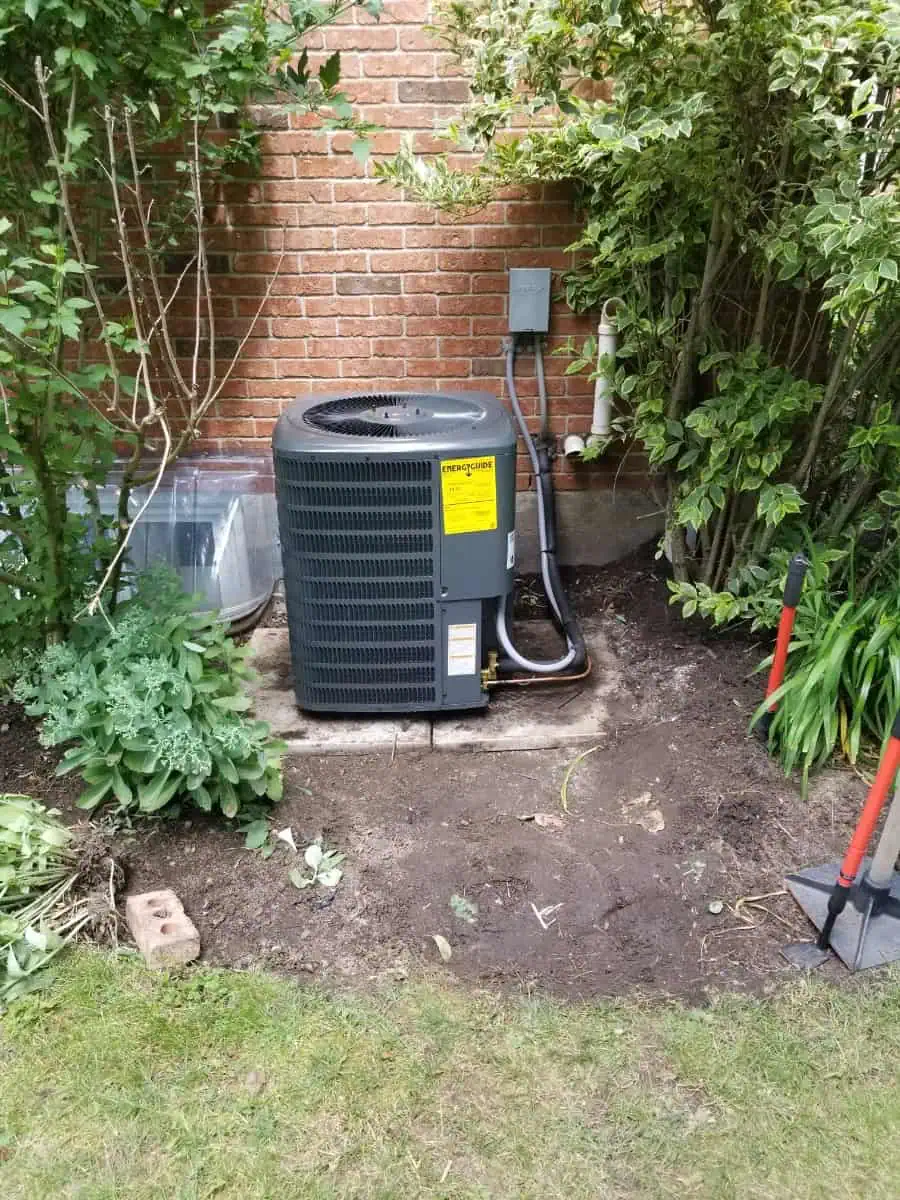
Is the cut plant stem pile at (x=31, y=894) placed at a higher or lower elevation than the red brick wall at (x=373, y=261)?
lower

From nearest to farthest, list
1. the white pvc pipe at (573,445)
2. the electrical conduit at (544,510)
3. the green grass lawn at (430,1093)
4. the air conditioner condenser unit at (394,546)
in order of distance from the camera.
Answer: the green grass lawn at (430,1093)
the air conditioner condenser unit at (394,546)
the electrical conduit at (544,510)
the white pvc pipe at (573,445)

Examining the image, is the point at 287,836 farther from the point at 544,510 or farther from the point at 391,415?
the point at 544,510

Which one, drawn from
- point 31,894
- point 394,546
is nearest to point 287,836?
point 31,894

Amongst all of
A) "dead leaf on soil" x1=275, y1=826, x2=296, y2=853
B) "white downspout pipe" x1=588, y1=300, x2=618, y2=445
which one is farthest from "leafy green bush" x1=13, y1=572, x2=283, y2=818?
"white downspout pipe" x1=588, y1=300, x2=618, y2=445

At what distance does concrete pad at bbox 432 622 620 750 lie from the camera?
8.95ft

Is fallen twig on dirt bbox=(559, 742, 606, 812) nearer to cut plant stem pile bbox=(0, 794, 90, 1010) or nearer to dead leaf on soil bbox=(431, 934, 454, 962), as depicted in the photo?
dead leaf on soil bbox=(431, 934, 454, 962)

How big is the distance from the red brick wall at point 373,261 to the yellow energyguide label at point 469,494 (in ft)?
3.53

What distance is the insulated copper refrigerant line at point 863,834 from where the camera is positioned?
1.76m

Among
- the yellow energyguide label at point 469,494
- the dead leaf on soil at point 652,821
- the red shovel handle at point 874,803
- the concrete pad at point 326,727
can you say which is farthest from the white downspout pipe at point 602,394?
the red shovel handle at point 874,803

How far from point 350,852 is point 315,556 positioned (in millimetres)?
875

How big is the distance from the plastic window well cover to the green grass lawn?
5.30 feet

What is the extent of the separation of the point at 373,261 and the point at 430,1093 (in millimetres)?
2785

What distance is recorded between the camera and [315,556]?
8.45 feet

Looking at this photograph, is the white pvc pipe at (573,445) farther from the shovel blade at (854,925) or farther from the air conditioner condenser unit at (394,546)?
the shovel blade at (854,925)
